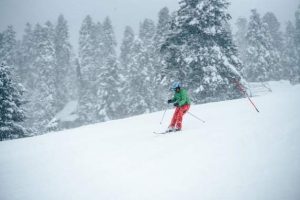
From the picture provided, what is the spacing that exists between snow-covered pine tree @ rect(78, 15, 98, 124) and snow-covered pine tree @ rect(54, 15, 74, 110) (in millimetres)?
5762

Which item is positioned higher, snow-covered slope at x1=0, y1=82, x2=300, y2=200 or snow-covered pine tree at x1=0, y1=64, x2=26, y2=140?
snow-covered pine tree at x1=0, y1=64, x2=26, y2=140

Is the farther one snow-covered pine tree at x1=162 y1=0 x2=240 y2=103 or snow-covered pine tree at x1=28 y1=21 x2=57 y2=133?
snow-covered pine tree at x1=28 y1=21 x2=57 y2=133

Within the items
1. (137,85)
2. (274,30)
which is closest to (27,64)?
(137,85)

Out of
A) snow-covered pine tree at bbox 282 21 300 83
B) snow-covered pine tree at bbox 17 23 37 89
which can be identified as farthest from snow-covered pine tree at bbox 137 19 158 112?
snow-covered pine tree at bbox 17 23 37 89

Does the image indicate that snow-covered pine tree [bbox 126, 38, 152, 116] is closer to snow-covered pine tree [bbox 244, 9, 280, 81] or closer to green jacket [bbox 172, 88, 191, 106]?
snow-covered pine tree [bbox 244, 9, 280, 81]

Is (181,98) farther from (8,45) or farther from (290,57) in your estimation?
(8,45)

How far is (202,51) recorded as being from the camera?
74.0ft

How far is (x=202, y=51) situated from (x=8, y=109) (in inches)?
589

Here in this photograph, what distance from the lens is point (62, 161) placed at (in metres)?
8.71

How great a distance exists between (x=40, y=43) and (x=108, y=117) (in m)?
29.1

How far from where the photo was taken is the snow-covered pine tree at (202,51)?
22.2 meters

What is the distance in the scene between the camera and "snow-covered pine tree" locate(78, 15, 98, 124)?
→ 50825 mm

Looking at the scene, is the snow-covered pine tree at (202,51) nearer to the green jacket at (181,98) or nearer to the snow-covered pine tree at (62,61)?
the green jacket at (181,98)

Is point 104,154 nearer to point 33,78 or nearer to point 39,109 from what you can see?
point 39,109
